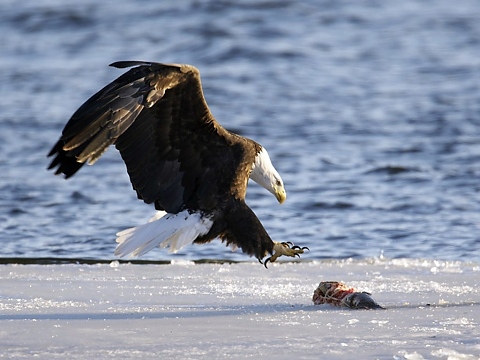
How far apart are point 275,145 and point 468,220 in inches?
101

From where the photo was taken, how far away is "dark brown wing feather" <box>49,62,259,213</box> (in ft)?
15.1

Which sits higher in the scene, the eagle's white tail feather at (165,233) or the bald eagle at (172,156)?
the bald eagle at (172,156)

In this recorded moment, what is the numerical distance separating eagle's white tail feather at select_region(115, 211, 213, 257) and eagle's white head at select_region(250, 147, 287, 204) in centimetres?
41

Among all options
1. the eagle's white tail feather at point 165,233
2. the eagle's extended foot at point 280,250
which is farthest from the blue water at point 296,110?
the eagle's white tail feather at point 165,233

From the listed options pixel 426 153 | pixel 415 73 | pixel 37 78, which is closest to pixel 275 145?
pixel 426 153

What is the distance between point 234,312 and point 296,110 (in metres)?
5.91

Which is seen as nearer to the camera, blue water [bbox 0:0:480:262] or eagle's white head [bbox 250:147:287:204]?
eagle's white head [bbox 250:147:287:204]

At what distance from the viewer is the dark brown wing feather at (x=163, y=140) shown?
4613 mm

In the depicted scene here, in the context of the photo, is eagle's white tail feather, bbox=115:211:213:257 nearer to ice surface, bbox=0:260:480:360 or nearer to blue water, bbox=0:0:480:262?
ice surface, bbox=0:260:480:360

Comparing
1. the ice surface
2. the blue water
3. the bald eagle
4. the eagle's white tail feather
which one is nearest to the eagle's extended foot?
the bald eagle

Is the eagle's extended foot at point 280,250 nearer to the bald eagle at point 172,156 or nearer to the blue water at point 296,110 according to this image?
the bald eagle at point 172,156

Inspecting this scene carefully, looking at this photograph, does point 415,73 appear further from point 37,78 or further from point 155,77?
point 155,77

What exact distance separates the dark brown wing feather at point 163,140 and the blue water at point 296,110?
3.78 ft

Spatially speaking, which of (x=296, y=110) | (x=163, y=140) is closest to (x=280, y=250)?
(x=163, y=140)
